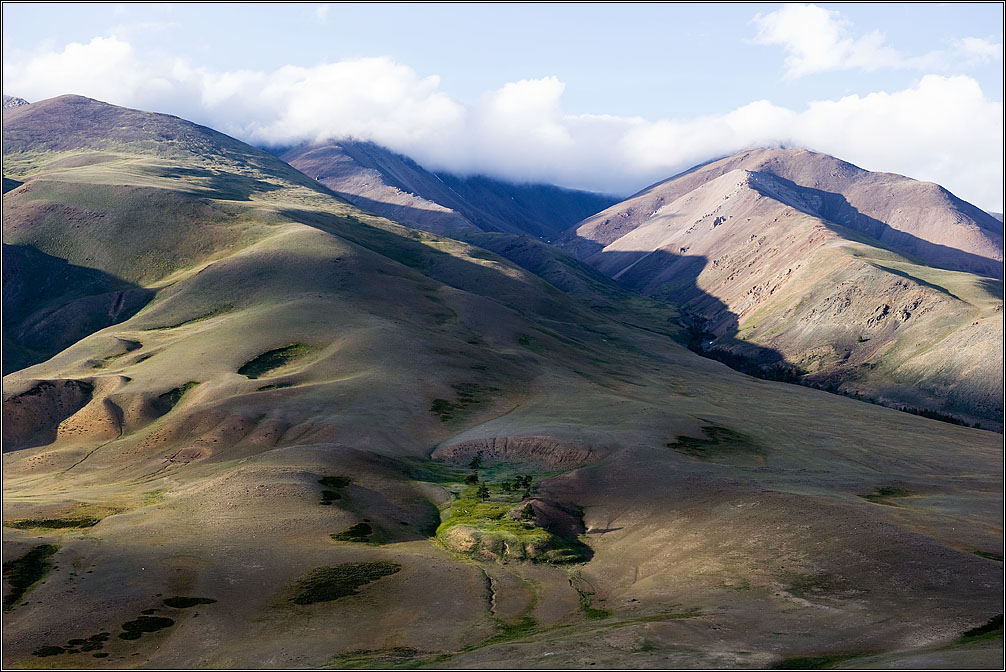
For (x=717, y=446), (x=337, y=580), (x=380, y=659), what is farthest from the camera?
(x=717, y=446)

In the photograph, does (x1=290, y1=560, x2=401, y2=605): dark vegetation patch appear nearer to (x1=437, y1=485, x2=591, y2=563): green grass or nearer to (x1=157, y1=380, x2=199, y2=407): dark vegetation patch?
(x1=437, y1=485, x2=591, y2=563): green grass

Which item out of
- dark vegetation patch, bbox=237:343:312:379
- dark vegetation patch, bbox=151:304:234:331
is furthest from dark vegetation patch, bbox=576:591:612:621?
dark vegetation patch, bbox=151:304:234:331

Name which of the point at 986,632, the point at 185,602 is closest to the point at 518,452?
the point at 185,602

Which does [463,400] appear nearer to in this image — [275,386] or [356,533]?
[275,386]

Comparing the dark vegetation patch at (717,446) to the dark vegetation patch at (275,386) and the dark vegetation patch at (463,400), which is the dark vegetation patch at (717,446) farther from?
the dark vegetation patch at (275,386)

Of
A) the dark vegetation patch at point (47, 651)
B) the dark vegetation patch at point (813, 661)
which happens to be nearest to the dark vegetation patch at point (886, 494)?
the dark vegetation patch at point (813, 661)

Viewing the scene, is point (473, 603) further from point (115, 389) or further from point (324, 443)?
point (115, 389)
